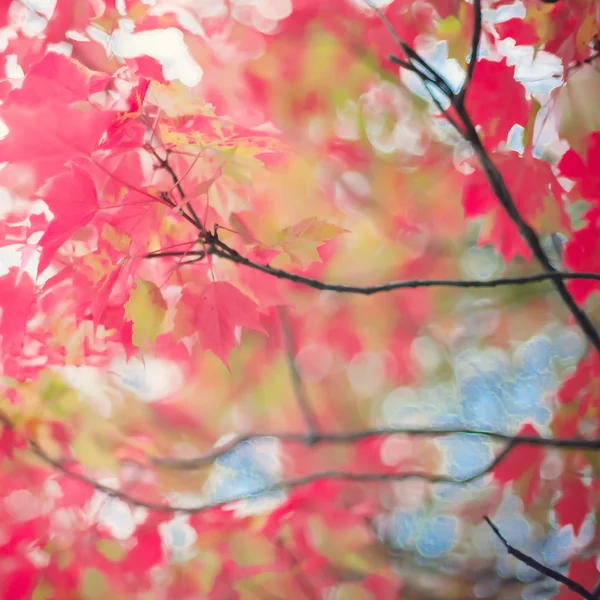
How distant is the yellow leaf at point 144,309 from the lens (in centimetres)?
64

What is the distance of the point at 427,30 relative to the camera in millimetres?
924

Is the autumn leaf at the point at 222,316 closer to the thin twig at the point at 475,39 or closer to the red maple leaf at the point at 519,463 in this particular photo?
the thin twig at the point at 475,39

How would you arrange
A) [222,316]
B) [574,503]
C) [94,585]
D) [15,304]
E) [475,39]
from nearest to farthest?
[475,39] < [222,316] < [15,304] < [574,503] < [94,585]

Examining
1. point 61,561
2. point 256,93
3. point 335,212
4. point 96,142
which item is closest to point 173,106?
point 96,142

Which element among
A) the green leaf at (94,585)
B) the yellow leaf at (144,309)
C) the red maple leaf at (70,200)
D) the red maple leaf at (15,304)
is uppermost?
the red maple leaf at (70,200)

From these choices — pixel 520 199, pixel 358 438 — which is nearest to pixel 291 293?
pixel 358 438

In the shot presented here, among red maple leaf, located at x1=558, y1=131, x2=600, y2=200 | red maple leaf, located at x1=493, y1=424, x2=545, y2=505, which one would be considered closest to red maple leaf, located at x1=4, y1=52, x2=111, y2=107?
red maple leaf, located at x1=558, y1=131, x2=600, y2=200

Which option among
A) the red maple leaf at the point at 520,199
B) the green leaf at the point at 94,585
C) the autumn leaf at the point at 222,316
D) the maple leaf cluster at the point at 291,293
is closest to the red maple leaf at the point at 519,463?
the maple leaf cluster at the point at 291,293

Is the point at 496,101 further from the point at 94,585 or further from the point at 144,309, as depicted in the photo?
the point at 94,585

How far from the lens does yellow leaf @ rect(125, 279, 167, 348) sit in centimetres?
64

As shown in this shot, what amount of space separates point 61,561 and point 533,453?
96 centimetres

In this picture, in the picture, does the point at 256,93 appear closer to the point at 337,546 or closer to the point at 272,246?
the point at 272,246

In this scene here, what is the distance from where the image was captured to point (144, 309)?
2.13ft

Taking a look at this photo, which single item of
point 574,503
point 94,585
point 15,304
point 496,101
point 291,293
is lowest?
point 94,585
